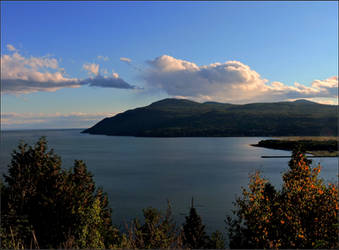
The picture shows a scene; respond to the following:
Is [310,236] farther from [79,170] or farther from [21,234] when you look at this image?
[79,170]

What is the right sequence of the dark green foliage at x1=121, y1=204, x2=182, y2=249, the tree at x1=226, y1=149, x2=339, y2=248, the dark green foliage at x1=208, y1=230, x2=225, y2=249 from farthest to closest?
1. the dark green foliage at x1=208, y1=230, x2=225, y2=249
2. the tree at x1=226, y1=149, x2=339, y2=248
3. the dark green foliage at x1=121, y1=204, x2=182, y2=249

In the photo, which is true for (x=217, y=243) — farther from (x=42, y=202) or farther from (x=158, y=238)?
(x=158, y=238)

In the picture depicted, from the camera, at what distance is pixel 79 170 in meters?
40.4

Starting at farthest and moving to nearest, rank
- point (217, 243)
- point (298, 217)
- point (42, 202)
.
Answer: point (217, 243)
point (42, 202)
point (298, 217)

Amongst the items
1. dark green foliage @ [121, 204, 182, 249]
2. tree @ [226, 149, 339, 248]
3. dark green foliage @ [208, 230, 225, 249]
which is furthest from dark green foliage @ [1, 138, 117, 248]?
tree @ [226, 149, 339, 248]

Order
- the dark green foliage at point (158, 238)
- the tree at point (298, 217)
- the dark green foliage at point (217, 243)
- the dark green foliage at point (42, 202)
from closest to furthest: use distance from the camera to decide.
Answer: the dark green foliage at point (158, 238) < the tree at point (298, 217) < the dark green foliage at point (42, 202) < the dark green foliage at point (217, 243)

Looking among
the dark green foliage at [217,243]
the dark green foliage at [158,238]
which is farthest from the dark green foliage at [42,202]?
the dark green foliage at [217,243]

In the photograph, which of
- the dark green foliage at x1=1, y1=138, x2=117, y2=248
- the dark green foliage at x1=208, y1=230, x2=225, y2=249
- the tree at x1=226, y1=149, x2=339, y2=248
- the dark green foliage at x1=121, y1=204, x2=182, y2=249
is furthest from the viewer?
the dark green foliage at x1=208, y1=230, x2=225, y2=249

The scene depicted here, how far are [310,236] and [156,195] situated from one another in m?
63.9

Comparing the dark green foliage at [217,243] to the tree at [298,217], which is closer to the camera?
the tree at [298,217]

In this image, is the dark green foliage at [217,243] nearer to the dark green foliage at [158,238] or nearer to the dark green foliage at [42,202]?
the dark green foliage at [42,202]

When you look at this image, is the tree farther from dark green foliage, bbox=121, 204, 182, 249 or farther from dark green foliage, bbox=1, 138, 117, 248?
dark green foliage, bbox=1, 138, 117, 248

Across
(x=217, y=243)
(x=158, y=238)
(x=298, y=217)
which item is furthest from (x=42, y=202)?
(x=298, y=217)

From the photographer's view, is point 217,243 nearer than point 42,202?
No
